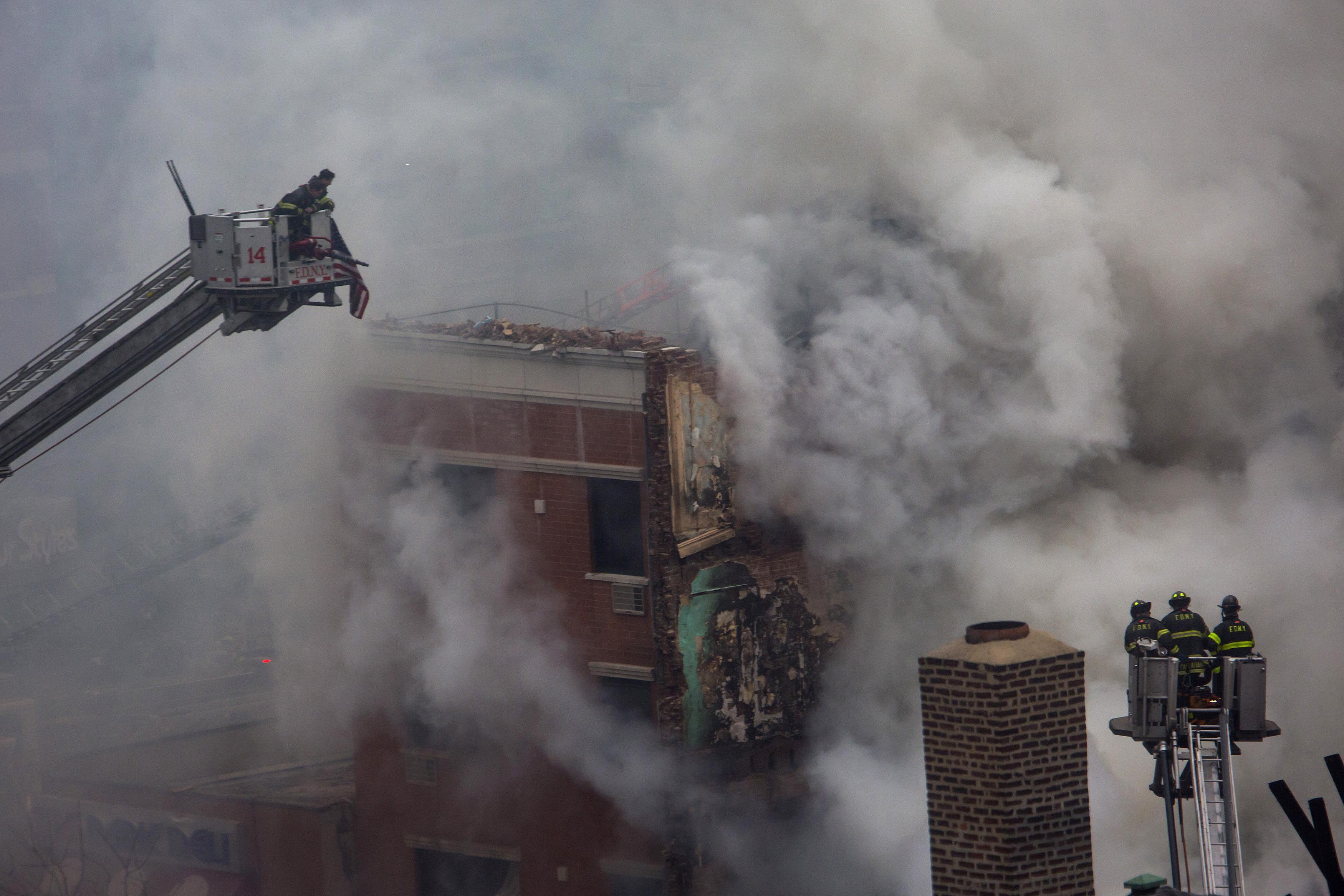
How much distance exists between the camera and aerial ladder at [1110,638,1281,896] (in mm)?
10297

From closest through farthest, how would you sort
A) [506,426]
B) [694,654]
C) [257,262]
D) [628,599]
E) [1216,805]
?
1. [1216,805]
2. [257,262]
3. [694,654]
4. [628,599]
5. [506,426]

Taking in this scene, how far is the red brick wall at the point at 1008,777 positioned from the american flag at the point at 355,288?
8449mm

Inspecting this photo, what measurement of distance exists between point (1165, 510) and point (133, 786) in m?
14.0

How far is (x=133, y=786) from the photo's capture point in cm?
2122

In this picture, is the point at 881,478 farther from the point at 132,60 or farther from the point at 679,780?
the point at 132,60

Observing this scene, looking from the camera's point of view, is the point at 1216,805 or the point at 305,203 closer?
the point at 1216,805

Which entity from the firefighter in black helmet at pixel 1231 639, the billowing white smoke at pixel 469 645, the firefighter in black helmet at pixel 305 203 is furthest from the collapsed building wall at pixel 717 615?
the firefighter in black helmet at pixel 1231 639

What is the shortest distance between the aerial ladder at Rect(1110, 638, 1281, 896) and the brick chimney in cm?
46

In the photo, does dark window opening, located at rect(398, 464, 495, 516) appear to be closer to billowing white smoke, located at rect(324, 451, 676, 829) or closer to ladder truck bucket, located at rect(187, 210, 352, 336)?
billowing white smoke, located at rect(324, 451, 676, 829)

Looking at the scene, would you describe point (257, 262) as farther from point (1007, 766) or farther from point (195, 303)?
point (1007, 766)

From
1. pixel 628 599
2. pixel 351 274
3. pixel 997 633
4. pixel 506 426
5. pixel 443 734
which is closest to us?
pixel 997 633

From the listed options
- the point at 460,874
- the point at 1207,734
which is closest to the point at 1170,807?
the point at 1207,734

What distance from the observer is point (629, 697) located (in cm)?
1772

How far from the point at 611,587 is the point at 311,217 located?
523 cm
